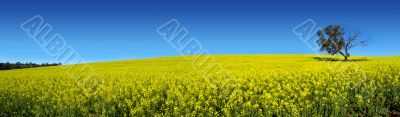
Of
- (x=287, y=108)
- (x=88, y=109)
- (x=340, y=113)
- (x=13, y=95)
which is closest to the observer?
(x=287, y=108)

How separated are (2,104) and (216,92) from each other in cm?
848

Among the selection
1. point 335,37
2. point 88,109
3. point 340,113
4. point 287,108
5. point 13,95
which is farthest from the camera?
point 335,37

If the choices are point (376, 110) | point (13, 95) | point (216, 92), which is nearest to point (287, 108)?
point (376, 110)

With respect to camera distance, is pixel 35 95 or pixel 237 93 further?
pixel 35 95

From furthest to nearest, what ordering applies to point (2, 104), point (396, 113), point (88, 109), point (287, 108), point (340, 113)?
point (2, 104) → point (88, 109) → point (396, 113) → point (340, 113) → point (287, 108)

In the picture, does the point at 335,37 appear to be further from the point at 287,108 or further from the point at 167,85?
the point at 287,108

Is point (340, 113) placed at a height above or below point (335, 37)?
below

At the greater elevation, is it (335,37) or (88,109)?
(335,37)

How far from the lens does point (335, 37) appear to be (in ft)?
193

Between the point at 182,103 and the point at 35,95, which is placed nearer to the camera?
the point at 182,103

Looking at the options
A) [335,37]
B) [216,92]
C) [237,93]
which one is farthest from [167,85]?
[335,37]

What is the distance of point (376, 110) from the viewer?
1142 cm

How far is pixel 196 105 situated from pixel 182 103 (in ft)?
1.26

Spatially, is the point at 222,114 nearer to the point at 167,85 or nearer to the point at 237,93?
the point at 237,93
